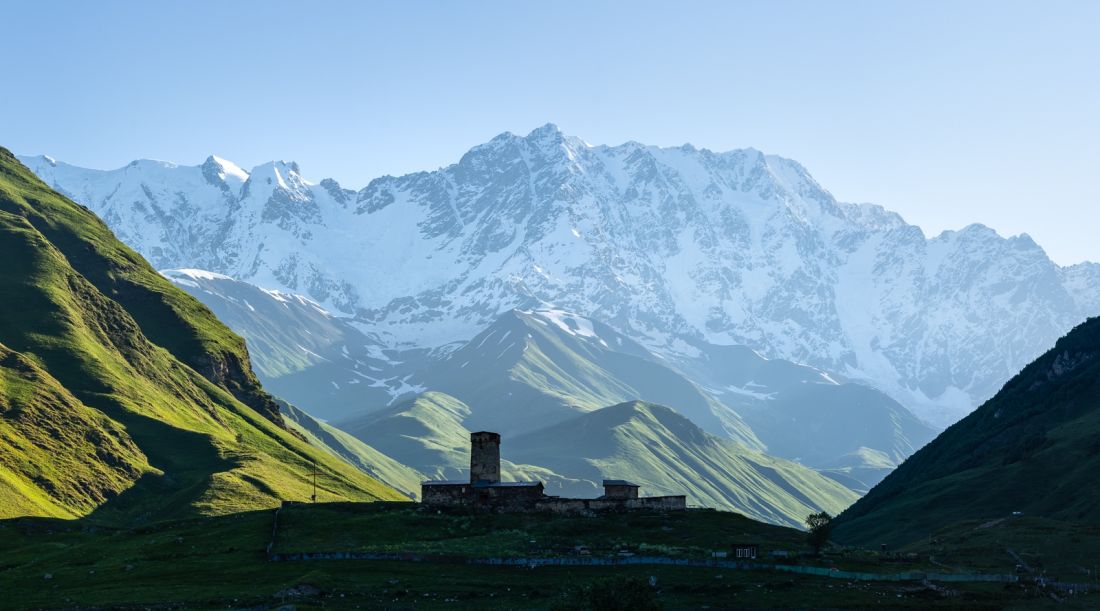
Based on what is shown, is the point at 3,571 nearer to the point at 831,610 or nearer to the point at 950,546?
the point at 831,610

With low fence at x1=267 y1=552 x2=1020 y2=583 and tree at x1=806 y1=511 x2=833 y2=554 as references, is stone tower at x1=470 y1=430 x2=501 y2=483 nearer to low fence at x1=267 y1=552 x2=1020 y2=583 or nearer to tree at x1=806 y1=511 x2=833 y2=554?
low fence at x1=267 y1=552 x2=1020 y2=583

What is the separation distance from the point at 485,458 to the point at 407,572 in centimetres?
4922

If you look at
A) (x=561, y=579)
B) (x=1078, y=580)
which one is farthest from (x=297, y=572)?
(x=1078, y=580)

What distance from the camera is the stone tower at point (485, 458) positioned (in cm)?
17350

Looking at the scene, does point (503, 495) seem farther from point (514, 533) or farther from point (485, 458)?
point (514, 533)

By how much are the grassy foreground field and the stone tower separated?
1250cm

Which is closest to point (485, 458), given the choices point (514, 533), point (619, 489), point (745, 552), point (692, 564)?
point (619, 489)

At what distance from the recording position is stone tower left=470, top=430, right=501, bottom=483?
569 ft

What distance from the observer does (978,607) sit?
4355 inches

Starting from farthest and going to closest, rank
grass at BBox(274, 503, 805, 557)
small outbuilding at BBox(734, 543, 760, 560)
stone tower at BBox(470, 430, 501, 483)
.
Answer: stone tower at BBox(470, 430, 501, 483) → grass at BBox(274, 503, 805, 557) → small outbuilding at BBox(734, 543, 760, 560)

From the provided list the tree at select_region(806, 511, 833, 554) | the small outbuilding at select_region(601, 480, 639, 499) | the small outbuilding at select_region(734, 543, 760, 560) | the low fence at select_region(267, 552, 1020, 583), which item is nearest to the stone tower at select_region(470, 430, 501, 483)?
the small outbuilding at select_region(601, 480, 639, 499)

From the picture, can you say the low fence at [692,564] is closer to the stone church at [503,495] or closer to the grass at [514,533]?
the grass at [514,533]

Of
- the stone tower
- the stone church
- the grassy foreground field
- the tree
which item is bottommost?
the grassy foreground field

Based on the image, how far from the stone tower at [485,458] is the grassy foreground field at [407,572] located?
41.0 ft
